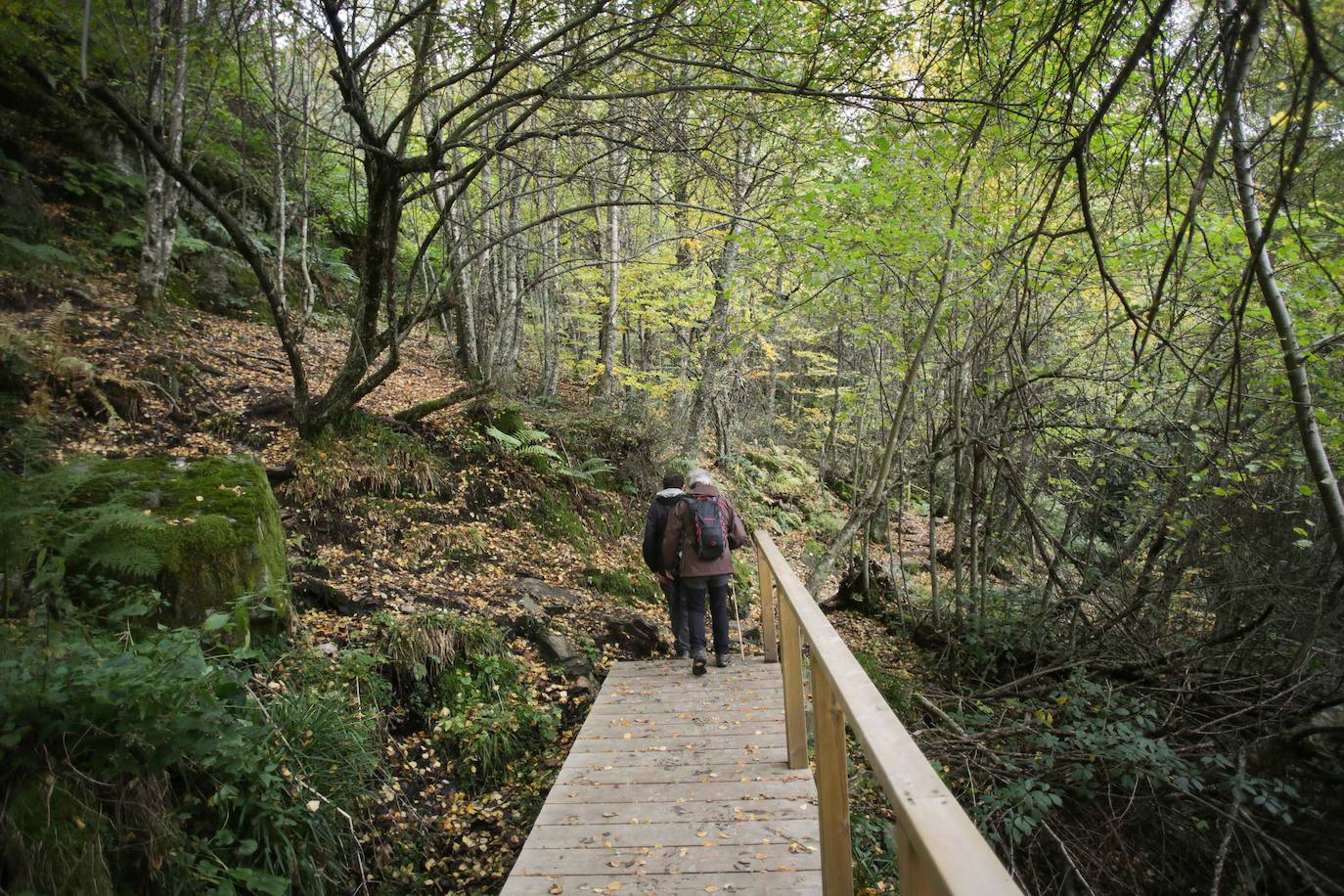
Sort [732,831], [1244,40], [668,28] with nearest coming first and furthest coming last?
[1244,40] → [732,831] → [668,28]

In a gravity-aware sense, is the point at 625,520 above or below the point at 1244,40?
below

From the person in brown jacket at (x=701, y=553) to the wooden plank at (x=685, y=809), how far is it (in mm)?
2106

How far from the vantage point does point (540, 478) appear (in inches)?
376

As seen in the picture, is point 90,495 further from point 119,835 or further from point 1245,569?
point 1245,569

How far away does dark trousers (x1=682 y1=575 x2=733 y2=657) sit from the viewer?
19.5 ft

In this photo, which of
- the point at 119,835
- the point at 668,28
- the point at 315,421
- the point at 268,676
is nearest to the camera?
the point at 119,835

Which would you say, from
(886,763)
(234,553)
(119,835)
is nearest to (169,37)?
(234,553)

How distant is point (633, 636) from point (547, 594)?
3.47 ft

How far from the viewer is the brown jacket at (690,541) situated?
5.82 metres

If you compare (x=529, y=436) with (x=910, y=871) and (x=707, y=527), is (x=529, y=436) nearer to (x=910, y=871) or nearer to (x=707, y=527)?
(x=707, y=527)

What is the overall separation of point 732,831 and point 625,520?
275 inches

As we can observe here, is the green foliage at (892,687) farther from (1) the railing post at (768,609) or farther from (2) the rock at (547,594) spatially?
(2) the rock at (547,594)

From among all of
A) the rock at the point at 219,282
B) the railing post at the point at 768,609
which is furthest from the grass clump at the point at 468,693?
the rock at the point at 219,282

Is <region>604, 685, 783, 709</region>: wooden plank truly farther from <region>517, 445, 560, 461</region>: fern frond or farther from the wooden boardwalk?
<region>517, 445, 560, 461</region>: fern frond
